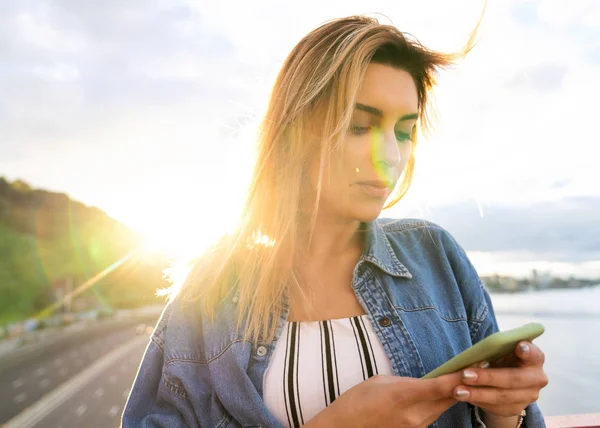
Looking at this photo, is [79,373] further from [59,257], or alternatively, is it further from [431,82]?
[431,82]

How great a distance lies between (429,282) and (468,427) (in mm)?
506

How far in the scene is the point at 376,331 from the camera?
67.6 inches

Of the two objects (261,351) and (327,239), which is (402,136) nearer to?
(327,239)

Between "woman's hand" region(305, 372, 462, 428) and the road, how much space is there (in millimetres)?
50178

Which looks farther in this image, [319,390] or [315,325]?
[315,325]

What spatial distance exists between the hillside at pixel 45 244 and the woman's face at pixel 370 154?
68.0 meters

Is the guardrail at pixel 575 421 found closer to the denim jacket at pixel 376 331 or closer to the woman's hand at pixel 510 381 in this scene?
the denim jacket at pixel 376 331

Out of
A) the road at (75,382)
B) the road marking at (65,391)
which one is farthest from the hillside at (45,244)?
the road marking at (65,391)

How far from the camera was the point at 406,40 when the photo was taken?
1.88 metres

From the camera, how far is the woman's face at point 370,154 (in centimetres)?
168

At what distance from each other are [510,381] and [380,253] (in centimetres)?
79

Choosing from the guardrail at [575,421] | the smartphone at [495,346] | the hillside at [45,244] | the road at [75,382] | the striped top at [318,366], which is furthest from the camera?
the hillside at [45,244]

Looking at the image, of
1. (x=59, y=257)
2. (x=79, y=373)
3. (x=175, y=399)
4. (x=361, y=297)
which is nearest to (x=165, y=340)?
(x=175, y=399)

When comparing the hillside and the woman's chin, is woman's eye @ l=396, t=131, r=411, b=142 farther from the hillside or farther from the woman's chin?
the hillside
